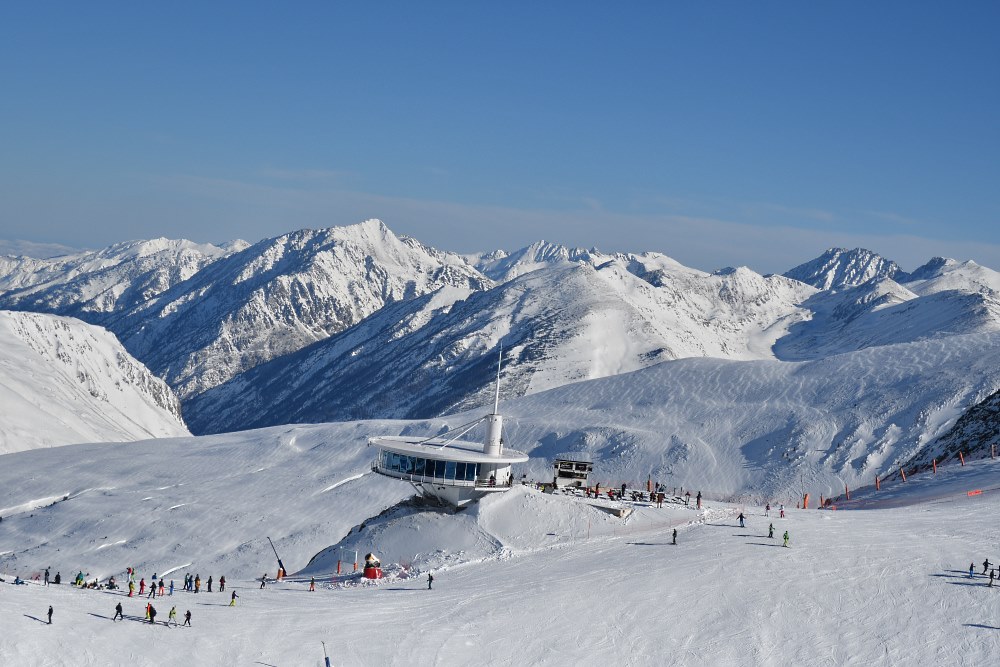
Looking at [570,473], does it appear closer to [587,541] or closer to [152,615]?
[587,541]

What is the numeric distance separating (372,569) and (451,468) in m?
9.29

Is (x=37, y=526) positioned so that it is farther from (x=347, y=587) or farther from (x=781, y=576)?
(x=781, y=576)

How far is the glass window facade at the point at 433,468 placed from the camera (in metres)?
62.8

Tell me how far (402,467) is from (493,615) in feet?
64.1

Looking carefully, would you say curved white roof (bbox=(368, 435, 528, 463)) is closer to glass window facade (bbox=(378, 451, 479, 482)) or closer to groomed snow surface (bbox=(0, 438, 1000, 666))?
glass window facade (bbox=(378, 451, 479, 482))

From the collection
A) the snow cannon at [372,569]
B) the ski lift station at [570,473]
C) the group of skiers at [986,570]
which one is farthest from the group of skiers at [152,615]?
the group of skiers at [986,570]

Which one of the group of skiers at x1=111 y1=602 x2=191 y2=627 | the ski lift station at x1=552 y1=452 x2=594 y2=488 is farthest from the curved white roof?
the group of skiers at x1=111 y1=602 x2=191 y2=627

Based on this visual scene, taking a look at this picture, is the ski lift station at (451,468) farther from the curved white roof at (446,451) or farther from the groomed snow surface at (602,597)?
the groomed snow surface at (602,597)

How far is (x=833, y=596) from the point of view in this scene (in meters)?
46.9

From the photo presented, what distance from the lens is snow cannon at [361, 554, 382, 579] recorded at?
56219mm

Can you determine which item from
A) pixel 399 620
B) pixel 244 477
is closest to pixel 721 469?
pixel 244 477

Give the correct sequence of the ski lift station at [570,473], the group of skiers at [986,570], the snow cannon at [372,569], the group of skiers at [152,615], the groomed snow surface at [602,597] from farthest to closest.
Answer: the ski lift station at [570,473] < the snow cannon at [372,569] < the group of skiers at [986,570] < the group of skiers at [152,615] < the groomed snow surface at [602,597]

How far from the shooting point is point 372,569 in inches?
2223

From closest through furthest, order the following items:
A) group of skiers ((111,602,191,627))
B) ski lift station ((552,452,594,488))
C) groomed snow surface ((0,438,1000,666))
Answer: groomed snow surface ((0,438,1000,666)), group of skiers ((111,602,191,627)), ski lift station ((552,452,594,488))
